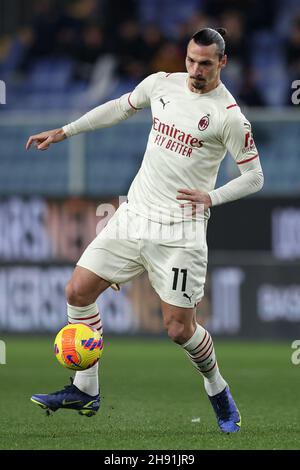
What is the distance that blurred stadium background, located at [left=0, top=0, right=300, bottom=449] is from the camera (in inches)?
366

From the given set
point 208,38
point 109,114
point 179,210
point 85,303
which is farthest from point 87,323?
point 208,38

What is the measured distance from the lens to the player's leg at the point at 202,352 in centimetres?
692

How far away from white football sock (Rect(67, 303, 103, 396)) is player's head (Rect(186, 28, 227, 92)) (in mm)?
1499

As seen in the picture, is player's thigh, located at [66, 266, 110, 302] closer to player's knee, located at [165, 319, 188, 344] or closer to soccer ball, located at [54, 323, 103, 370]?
soccer ball, located at [54, 323, 103, 370]

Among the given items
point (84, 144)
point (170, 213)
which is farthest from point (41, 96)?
point (170, 213)

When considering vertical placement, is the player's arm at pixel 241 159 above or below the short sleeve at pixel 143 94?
below

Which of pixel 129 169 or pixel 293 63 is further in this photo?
pixel 293 63

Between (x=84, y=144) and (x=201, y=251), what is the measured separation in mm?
7131

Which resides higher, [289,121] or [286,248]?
[289,121]

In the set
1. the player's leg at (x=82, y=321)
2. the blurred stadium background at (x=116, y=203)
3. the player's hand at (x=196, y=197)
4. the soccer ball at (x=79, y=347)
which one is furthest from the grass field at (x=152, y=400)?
the player's hand at (x=196, y=197)

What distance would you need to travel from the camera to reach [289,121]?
13.6 meters

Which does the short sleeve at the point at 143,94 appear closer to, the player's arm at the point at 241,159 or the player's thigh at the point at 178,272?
the player's arm at the point at 241,159
